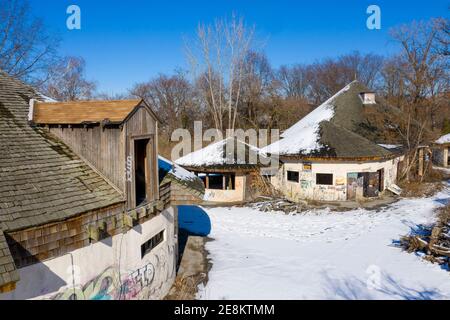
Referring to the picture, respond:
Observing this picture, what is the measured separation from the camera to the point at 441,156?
35.3 metres

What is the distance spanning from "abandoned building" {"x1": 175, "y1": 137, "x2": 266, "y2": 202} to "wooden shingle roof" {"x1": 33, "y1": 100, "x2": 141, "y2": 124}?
42.9ft

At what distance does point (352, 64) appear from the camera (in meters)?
67.2

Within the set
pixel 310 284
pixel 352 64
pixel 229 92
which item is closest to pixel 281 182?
pixel 310 284

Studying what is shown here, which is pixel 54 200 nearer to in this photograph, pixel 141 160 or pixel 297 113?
pixel 141 160

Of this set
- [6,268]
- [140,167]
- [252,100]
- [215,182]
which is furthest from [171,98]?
[6,268]

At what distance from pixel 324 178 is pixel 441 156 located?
20874 mm

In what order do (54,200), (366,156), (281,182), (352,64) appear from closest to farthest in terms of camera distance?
(54,200) → (366,156) → (281,182) → (352,64)

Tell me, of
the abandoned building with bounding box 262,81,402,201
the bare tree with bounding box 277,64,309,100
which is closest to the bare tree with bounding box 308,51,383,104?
the bare tree with bounding box 277,64,309,100

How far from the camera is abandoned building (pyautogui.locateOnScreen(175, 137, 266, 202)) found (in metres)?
21.5

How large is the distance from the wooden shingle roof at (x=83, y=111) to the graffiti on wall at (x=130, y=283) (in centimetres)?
339

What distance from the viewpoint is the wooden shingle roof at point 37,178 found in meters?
6.16

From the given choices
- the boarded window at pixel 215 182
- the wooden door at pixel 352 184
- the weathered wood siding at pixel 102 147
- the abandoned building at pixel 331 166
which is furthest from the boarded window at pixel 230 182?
the weathered wood siding at pixel 102 147
